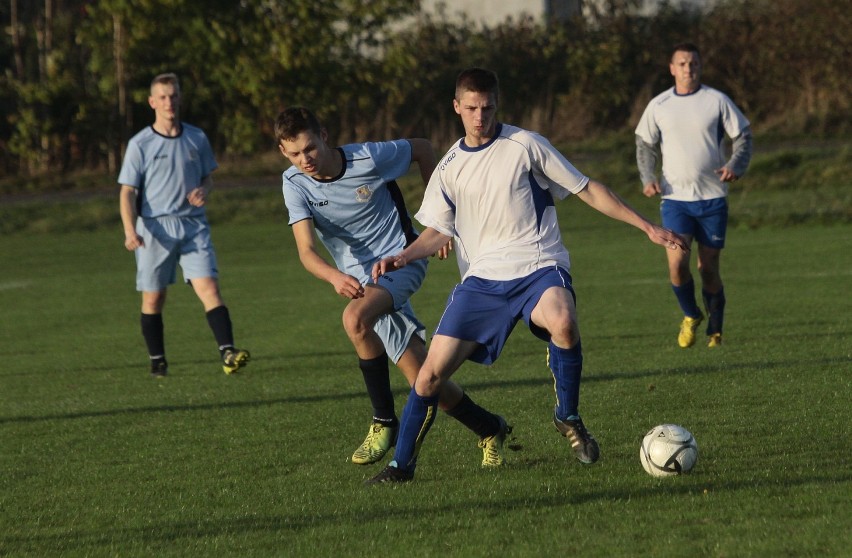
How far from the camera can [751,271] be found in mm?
15391

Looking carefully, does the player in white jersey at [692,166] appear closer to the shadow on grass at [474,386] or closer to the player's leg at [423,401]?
the shadow on grass at [474,386]

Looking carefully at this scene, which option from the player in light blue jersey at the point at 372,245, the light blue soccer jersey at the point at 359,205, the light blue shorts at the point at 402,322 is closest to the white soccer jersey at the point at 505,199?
the player in light blue jersey at the point at 372,245

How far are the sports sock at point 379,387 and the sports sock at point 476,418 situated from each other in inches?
18.9

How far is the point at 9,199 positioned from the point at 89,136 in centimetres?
412

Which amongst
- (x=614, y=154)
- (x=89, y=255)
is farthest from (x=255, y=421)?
(x=614, y=154)

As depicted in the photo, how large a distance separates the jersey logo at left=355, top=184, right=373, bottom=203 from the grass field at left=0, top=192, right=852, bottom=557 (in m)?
1.21

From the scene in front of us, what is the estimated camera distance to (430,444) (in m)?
6.81

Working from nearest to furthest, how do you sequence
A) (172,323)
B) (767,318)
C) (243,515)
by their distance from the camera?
(243,515) < (767,318) < (172,323)

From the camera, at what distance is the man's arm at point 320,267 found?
5.99m

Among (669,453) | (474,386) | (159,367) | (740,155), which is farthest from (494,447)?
(159,367)

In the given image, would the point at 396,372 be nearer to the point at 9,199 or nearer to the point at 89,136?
the point at 9,199

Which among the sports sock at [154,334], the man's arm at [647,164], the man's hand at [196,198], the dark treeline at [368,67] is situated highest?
the man's arm at [647,164]

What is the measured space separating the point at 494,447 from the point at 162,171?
184 inches

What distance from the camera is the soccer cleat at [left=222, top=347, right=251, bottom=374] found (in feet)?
31.1
